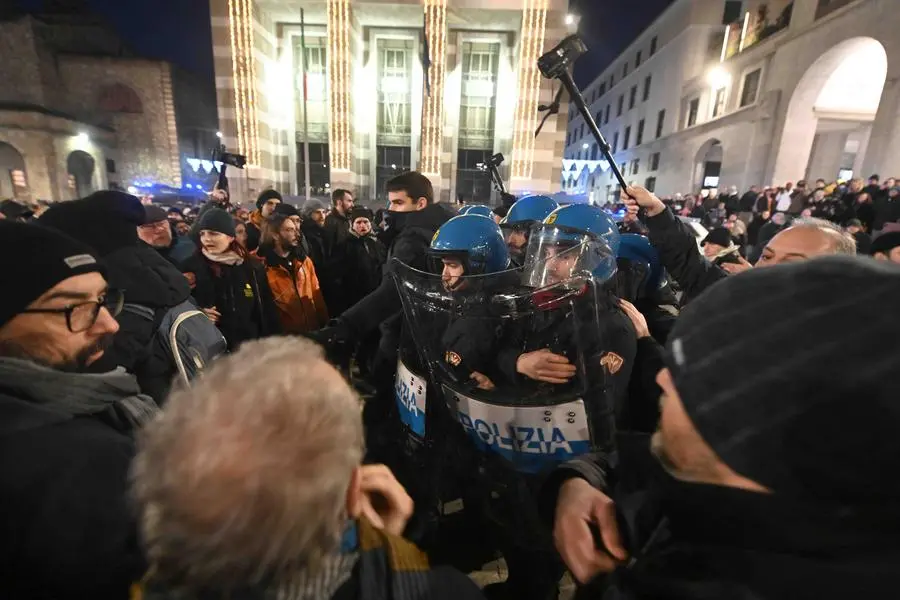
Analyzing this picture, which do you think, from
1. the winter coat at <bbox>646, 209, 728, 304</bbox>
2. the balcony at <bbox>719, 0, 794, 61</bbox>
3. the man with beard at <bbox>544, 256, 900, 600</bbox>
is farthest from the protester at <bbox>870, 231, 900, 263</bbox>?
the balcony at <bbox>719, 0, 794, 61</bbox>

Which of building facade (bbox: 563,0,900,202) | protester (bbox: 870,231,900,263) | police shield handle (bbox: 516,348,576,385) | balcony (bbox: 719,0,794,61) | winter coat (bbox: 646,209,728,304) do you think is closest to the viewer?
police shield handle (bbox: 516,348,576,385)

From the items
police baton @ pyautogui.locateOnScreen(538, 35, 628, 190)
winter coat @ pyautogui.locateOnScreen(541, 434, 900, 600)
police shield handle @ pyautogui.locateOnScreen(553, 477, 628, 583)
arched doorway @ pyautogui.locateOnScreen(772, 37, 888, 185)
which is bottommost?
police shield handle @ pyautogui.locateOnScreen(553, 477, 628, 583)

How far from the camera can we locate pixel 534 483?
174cm

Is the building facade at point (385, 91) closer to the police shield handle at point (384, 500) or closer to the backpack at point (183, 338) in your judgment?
the backpack at point (183, 338)

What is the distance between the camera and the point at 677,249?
2799mm

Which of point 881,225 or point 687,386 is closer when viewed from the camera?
point 687,386

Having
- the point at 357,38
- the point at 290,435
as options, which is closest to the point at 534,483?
the point at 290,435

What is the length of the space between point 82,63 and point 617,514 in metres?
43.1

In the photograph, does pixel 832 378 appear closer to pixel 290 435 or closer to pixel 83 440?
pixel 290 435

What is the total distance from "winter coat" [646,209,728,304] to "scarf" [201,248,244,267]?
309cm

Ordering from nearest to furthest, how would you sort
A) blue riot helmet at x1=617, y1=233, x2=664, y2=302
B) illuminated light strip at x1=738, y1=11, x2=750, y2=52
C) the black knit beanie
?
the black knit beanie
blue riot helmet at x1=617, y1=233, x2=664, y2=302
illuminated light strip at x1=738, y1=11, x2=750, y2=52

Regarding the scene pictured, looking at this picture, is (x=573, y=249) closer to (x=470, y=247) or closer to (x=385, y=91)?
(x=470, y=247)

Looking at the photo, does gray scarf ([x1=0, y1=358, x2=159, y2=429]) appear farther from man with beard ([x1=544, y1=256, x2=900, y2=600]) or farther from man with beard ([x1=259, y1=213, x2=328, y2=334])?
man with beard ([x1=259, y1=213, x2=328, y2=334])

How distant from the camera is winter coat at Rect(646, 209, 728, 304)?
2.79 m
